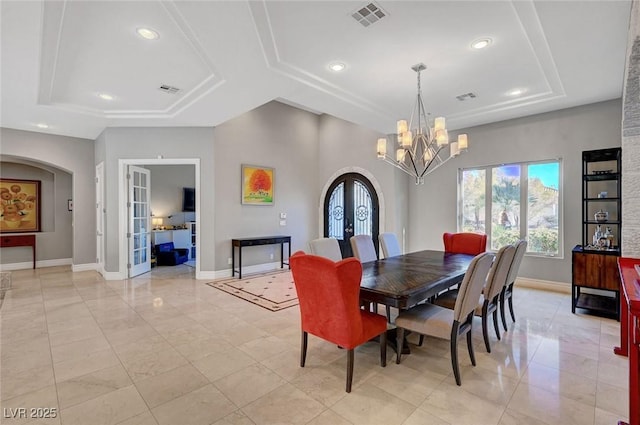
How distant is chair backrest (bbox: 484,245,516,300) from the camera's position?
279cm

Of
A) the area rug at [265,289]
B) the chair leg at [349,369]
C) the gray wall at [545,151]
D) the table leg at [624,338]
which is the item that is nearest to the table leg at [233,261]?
the area rug at [265,289]

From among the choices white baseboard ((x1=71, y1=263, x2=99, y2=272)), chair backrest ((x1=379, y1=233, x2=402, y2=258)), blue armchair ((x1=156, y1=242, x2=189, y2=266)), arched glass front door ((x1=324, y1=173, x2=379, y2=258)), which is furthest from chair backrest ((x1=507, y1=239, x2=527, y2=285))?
white baseboard ((x1=71, y1=263, x2=99, y2=272))

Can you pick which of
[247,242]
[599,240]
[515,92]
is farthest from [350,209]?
[599,240]

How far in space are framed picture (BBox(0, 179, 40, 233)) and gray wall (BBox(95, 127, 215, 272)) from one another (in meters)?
2.98

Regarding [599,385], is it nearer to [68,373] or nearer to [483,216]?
[483,216]

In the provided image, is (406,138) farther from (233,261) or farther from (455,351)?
(233,261)

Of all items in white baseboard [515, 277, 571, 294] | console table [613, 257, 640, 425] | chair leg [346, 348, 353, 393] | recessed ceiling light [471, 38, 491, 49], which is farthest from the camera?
white baseboard [515, 277, 571, 294]

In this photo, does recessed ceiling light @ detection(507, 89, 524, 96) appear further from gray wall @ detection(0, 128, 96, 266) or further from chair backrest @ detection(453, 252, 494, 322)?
gray wall @ detection(0, 128, 96, 266)

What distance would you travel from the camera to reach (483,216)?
574 cm

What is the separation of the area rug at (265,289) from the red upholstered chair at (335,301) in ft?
6.11

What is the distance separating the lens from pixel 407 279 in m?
2.68

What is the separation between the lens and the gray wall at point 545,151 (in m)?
4.64

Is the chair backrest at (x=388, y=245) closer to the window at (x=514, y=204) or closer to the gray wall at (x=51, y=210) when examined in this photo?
the window at (x=514, y=204)

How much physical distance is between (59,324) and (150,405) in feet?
7.86
